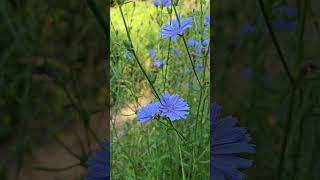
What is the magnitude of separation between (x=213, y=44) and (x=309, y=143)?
15 cm

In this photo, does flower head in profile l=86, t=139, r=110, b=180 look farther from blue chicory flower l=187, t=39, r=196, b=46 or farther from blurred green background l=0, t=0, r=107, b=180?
blue chicory flower l=187, t=39, r=196, b=46

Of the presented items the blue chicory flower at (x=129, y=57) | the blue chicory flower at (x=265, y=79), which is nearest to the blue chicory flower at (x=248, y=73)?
the blue chicory flower at (x=265, y=79)

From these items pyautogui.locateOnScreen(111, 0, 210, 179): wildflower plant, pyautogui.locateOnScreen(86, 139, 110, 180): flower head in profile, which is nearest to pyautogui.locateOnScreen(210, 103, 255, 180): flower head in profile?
pyautogui.locateOnScreen(111, 0, 210, 179): wildflower plant

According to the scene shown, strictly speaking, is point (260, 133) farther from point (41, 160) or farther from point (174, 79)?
point (41, 160)

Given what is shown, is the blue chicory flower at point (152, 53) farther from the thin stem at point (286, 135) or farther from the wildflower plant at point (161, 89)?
the thin stem at point (286, 135)

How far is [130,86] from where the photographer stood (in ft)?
1.77

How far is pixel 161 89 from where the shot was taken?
1.78ft

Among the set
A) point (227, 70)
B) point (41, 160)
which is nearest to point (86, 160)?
point (41, 160)

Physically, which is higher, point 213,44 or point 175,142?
point 213,44

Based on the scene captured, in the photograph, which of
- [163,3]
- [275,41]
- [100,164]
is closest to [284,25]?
[275,41]

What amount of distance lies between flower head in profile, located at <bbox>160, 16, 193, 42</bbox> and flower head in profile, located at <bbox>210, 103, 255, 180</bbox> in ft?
0.28

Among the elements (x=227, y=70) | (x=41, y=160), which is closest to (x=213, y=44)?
(x=227, y=70)

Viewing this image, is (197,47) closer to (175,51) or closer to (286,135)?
(175,51)

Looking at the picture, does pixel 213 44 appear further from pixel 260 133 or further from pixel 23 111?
pixel 23 111
